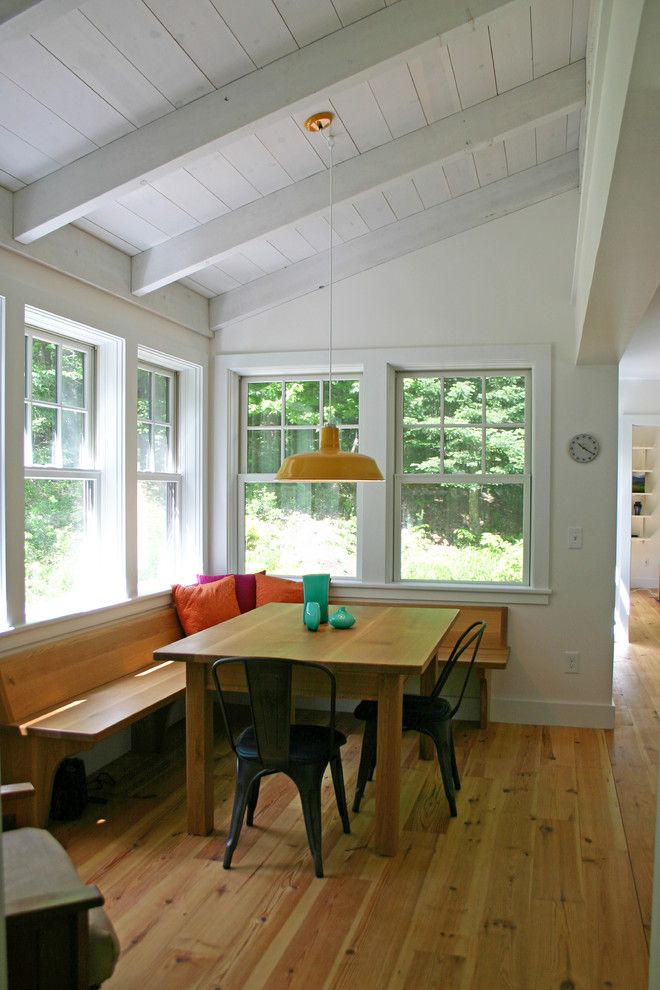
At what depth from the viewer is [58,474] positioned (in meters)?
3.96

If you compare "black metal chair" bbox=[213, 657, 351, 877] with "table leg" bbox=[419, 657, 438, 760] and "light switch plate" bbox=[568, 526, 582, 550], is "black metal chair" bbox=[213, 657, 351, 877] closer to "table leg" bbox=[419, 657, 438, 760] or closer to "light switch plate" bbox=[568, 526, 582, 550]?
"table leg" bbox=[419, 657, 438, 760]

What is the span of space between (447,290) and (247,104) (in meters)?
2.33

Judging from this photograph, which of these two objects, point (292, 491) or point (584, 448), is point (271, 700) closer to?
point (292, 491)

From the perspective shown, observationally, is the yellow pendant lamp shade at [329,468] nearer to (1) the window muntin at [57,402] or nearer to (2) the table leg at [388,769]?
(2) the table leg at [388,769]

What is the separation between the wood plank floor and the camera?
2451 mm

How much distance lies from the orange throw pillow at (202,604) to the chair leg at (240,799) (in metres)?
1.79

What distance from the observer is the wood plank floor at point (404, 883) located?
245 centimetres

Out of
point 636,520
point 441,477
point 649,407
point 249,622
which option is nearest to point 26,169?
point 249,622


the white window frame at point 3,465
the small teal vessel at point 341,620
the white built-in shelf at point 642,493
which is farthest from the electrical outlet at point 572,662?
the white built-in shelf at point 642,493

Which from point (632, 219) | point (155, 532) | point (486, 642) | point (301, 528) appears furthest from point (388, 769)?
point (301, 528)

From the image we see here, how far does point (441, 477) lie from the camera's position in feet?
17.4

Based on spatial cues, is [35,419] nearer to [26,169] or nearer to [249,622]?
[26,169]

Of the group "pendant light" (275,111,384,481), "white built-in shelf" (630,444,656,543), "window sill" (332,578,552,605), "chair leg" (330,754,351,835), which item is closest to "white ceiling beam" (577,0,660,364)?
"pendant light" (275,111,384,481)

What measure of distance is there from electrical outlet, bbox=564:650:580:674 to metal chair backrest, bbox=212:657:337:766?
246 cm
